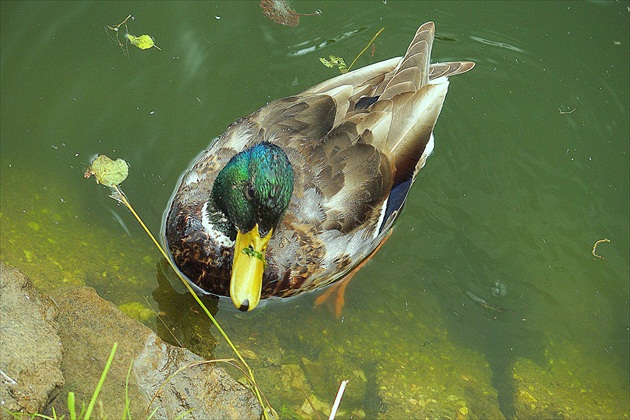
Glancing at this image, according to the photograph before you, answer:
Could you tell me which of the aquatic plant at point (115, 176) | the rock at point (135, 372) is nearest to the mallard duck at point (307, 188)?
the aquatic plant at point (115, 176)

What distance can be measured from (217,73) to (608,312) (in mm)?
3081

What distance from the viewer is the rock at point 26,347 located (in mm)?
3008

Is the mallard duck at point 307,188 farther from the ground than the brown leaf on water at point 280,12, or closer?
closer

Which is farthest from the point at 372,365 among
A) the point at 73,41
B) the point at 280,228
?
the point at 73,41

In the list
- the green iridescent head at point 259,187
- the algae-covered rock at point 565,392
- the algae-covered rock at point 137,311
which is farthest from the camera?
the algae-covered rock at point 565,392

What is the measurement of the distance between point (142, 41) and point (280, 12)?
3.36 ft

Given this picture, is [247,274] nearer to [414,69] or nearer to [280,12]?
[414,69]

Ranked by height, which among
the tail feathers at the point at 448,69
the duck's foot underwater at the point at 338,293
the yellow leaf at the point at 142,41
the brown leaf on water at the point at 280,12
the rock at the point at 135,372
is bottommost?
the duck's foot underwater at the point at 338,293

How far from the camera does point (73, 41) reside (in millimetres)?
5312

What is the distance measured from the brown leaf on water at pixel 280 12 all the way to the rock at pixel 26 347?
2905mm

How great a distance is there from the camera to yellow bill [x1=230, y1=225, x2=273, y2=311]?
3.89 metres

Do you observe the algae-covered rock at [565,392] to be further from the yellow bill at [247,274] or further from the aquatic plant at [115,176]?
the aquatic plant at [115,176]

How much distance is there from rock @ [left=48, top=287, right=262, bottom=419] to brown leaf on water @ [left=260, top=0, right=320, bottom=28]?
2.71m

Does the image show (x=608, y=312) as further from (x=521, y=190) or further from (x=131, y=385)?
(x=131, y=385)
